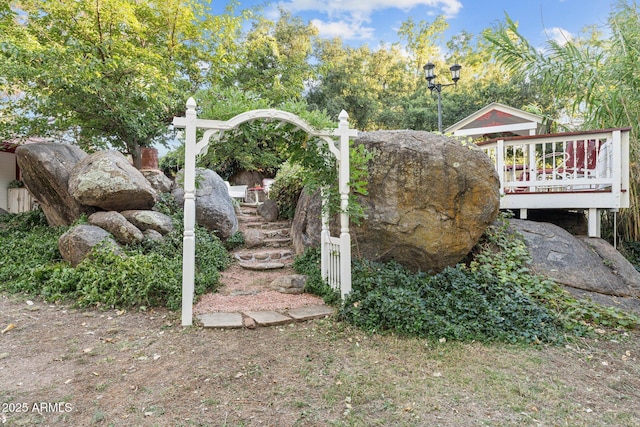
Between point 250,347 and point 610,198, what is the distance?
16.9ft

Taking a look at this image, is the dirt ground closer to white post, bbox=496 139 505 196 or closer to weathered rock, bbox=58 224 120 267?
weathered rock, bbox=58 224 120 267

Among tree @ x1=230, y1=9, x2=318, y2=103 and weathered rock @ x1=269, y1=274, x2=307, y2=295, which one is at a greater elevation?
tree @ x1=230, y1=9, x2=318, y2=103

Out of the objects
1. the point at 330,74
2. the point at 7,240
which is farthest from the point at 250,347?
the point at 330,74

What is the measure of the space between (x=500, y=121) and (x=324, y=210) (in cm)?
637

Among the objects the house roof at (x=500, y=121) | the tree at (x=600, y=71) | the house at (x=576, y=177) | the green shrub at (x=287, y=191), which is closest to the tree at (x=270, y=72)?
the green shrub at (x=287, y=191)

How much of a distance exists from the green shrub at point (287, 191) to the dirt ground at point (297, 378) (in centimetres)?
372

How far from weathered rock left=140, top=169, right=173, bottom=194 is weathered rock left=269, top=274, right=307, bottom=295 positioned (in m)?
3.33

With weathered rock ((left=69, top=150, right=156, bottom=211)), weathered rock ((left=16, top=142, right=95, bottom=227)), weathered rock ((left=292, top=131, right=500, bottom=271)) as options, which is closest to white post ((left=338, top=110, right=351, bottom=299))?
weathered rock ((left=292, top=131, right=500, bottom=271))

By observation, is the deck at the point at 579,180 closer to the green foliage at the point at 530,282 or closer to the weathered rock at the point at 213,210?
the green foliage at the point at 530,282

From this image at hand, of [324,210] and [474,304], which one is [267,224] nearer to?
[324,210]

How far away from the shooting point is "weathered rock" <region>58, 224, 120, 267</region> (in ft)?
15.0

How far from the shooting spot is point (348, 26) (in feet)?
54.4

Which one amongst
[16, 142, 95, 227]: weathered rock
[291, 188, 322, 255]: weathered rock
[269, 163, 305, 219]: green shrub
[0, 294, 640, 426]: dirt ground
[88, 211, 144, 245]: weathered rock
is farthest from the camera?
[269, 163, 305, 219]: green shrub

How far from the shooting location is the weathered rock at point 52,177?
5672 mm
